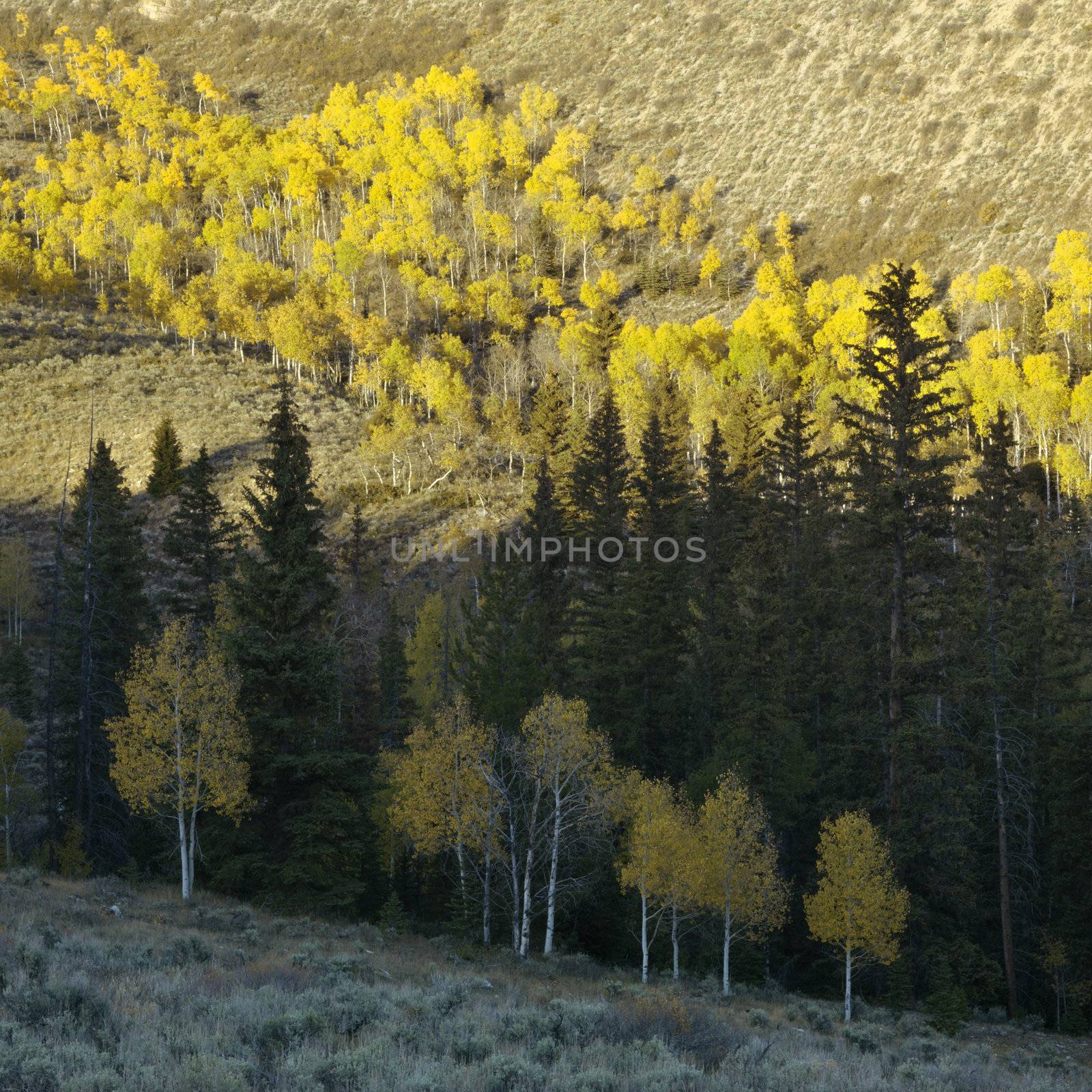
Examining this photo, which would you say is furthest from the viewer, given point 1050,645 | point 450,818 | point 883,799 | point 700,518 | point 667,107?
point 667,107

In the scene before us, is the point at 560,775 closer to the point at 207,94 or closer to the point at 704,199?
the point at 704,199

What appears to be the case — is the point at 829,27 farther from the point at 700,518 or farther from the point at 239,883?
the point at 239,883

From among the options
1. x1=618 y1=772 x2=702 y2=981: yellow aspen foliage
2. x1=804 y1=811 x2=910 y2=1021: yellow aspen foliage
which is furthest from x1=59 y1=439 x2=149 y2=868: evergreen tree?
x1=804 y1=811 x2=910 y2=1021: yellow aspen foliage

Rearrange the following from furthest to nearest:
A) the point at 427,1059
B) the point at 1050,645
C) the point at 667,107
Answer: the point at 667,107
the point at 1050,645
the point at 427,1059

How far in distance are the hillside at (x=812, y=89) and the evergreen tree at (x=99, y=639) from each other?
98588 millimetres

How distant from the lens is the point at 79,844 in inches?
1162

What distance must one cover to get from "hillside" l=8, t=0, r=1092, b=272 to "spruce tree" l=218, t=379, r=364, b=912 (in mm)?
98509

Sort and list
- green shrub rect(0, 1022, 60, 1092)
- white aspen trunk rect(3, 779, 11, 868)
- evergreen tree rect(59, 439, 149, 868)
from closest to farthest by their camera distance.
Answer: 1. green shrub rect(0, 1022, 60, 1092)
2. evergreen tree rect(59, 439, 149, 868)
3. white aspen trunk rect(3, 779, 11, 868)

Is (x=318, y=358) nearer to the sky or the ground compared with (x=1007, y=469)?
nearer to the sky

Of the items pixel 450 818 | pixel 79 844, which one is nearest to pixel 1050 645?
pixel 450 818

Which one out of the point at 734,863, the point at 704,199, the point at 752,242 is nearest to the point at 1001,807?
the point at 734,863

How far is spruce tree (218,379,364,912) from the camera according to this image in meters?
24.9

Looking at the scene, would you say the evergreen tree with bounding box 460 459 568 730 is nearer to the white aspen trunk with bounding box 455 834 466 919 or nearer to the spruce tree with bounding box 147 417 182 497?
the white aspen trunk with bounding box 455 834 466 919

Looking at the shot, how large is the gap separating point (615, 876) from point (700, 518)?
16.7 metres
